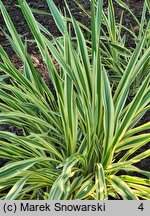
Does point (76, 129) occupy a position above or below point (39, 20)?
below

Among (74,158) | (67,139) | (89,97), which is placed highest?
(89,97)

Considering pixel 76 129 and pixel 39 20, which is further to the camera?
pixel 39 20

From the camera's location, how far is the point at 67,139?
1629 millimetres

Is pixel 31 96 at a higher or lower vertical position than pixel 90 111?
higher

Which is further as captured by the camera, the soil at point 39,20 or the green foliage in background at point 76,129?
the soil at point 39,20

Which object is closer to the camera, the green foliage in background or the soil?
the green foliage in background

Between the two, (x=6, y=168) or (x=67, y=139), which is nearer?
(x=6, y=168)

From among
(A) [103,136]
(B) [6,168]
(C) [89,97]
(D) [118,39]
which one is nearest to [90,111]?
(C) [89,97]

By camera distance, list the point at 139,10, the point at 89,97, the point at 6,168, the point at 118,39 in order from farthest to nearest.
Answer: the point at 139,10, the point at 118,39, the point at 89,97, the point at 6,168

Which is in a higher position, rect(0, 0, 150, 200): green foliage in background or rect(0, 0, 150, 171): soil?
rect(0, 0, 150, 171): soil

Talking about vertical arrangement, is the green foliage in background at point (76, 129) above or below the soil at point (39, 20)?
below

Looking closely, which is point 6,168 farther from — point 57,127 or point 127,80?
point 127,80

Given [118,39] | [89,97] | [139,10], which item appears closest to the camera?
[89,97]

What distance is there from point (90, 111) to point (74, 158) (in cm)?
18
